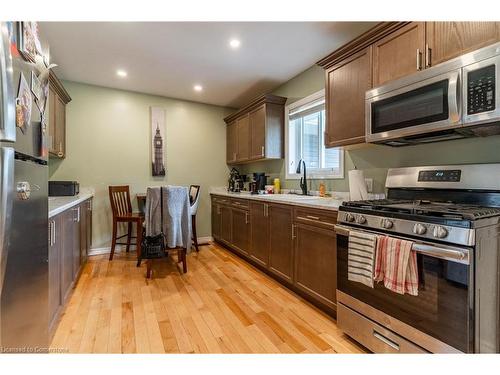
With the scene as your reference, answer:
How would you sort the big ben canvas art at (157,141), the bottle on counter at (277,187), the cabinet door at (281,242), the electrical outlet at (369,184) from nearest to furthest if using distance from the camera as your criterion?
1. the electrical outlet at (369,184)
2. the cabinet door at (281,242)
3. the bottle on counter at (277,187)
4. the big ben canvas art at (157,141)

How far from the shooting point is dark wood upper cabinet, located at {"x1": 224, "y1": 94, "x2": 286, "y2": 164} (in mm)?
3420

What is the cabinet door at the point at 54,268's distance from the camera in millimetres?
1662

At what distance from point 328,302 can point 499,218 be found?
1192mm

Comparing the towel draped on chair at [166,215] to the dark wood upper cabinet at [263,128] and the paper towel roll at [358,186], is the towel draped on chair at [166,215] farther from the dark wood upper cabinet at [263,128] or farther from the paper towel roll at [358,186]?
the paper towel roll at [358,186]

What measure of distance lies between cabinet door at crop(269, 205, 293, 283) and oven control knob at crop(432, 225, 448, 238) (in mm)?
1271

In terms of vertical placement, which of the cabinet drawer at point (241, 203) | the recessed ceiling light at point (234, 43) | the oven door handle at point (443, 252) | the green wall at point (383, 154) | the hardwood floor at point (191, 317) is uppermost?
the recessed ceiling light at point (234, 43)

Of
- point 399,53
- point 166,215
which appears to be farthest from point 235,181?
point 399,53

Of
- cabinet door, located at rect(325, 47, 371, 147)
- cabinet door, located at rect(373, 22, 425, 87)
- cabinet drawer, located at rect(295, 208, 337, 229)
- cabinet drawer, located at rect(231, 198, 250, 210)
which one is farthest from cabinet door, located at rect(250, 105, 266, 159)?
cabinet door, located at rect(373, 22, 425, 87)

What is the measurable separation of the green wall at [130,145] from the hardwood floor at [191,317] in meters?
1.45

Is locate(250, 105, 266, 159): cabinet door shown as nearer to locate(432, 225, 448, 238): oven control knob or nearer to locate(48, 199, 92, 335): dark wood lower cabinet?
locate(48, 199, 92, 335): dark wood lower cabinet

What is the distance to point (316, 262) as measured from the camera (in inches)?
80.9

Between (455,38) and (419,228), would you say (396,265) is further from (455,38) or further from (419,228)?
(455,38)

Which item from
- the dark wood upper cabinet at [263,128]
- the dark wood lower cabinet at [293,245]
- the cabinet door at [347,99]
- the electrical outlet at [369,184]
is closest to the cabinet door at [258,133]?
the dark wood upper cabinet at [263,128]

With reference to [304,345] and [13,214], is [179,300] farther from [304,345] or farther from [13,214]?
[13,214]
